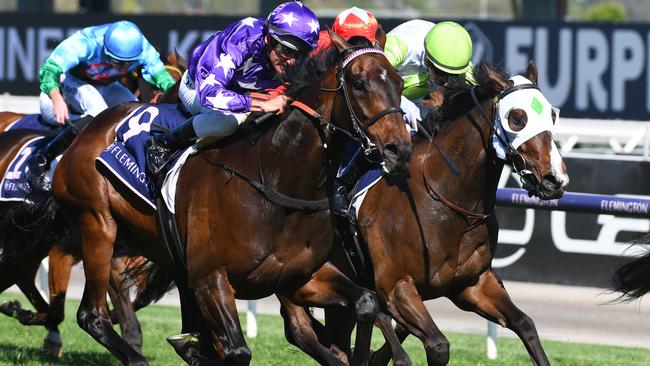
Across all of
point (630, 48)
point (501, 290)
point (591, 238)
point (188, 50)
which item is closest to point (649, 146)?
point (591, 238)

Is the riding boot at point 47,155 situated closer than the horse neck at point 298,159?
No

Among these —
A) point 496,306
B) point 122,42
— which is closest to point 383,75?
point 496,306

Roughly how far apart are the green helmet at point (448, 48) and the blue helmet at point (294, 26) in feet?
3.18

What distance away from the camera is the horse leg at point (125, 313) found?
724 centimetres

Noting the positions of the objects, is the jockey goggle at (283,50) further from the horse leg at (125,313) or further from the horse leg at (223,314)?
the horse leg at (125,313)

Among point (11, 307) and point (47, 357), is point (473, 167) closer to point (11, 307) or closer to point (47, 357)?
point (47, 357)

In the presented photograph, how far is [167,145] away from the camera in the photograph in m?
6.03

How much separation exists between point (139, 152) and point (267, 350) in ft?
6.75

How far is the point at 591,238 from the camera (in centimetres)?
1017

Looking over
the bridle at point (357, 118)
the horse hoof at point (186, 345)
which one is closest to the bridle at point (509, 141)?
the bridle at point (357, 118)

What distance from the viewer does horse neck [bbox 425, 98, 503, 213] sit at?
601cm

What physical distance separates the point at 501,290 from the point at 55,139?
2.91m

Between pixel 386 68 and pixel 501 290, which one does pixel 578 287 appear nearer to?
pixel 501 290

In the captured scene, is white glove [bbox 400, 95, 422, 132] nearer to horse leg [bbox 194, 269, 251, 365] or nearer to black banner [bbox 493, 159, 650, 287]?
horse leg [bbox 194, 269, 251, 365]
